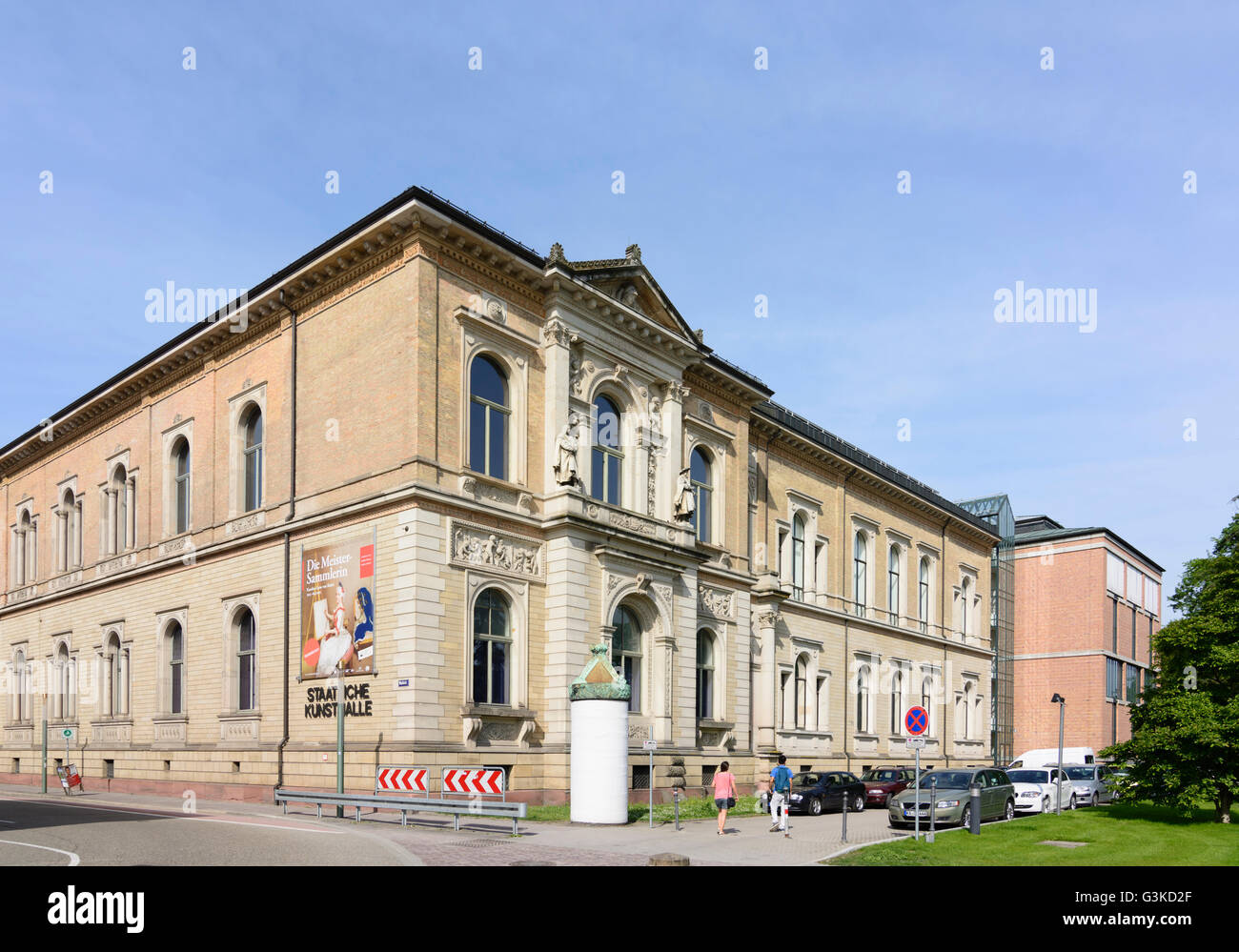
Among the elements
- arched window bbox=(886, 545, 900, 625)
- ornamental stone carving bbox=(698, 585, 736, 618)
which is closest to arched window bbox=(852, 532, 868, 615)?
arched window bbox=(886, 545, 900, 625)

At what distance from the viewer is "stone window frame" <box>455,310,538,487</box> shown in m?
29.9

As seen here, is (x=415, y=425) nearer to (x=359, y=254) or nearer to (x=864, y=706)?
(x=359, y=254)

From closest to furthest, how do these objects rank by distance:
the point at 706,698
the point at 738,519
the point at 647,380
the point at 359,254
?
the point at 359,254, the point at 647,380, the point at 706,698, the point at 738,519

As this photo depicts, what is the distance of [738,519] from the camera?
41.1 meters

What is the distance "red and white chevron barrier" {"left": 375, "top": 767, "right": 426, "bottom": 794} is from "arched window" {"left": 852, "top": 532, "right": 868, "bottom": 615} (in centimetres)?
3183

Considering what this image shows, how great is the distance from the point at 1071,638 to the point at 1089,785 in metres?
36.5

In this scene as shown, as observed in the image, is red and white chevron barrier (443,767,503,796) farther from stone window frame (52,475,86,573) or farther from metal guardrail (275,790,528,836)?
stone window frame (52,475,86,573)

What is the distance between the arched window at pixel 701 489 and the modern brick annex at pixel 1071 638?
137 ft

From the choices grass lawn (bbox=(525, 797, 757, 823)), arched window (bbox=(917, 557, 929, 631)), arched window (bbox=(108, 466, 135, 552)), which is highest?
arched window (bbox=(108, 466, 135, 552))

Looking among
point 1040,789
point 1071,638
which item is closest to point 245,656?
point 1040,789

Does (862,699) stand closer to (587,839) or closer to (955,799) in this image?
(955,799)

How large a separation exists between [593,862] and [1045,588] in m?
63.5

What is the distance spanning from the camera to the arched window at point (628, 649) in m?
33.2
